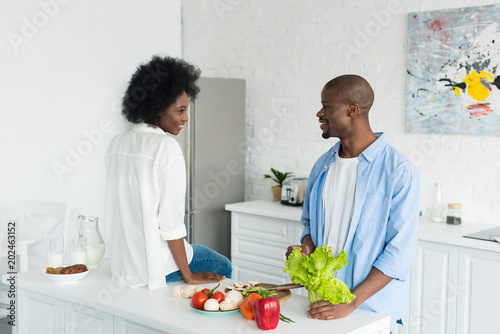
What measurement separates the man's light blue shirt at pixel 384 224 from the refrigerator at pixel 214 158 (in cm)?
225

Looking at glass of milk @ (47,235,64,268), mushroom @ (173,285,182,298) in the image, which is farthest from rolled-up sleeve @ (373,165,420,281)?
glass of milk @ (47,235,64,268)

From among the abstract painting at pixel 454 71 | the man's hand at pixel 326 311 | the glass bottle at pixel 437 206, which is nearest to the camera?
the man's hand at pixel 326 311

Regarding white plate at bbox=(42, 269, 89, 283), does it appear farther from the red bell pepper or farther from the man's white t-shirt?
the man's white t-shirt

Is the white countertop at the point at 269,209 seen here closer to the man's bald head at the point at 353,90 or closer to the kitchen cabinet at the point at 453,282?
the kitchen cabinet at the point at 453,282

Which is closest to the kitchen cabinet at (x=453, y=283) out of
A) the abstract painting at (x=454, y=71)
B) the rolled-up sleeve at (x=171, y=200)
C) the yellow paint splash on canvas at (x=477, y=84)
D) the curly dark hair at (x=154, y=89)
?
the abstract painting at (x=454, y=71)

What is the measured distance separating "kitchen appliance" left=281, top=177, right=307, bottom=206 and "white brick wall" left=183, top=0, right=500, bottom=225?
0.93 ft

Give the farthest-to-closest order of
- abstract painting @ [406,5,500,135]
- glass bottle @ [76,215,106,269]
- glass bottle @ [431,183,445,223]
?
glass bottle @ [431,183,445,223]
abstract painting @ [406,5,500,135]
glass bottle @ [76,215,106,269]

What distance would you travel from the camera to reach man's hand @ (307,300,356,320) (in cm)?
191

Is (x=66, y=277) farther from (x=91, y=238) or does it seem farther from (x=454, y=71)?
(x=454, y=71)

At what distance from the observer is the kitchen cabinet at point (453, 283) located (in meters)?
2.98

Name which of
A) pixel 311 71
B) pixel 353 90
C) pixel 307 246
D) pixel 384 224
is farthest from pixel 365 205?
pixel 311 71

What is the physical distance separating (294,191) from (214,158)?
0.72 meters

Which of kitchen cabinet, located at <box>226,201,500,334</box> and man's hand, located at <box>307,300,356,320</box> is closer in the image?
man's hand, located at <box>307,300,356,320</box>

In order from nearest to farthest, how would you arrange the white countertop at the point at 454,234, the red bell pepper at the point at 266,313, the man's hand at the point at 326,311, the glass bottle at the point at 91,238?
the red bell pepper at the point at 266,313
the man's hand at the point at 326,311
the glass bottle at the point at 91,238
the white countertop at the point at 454,234
